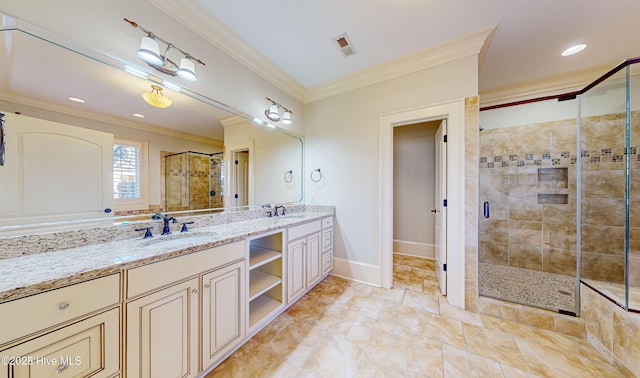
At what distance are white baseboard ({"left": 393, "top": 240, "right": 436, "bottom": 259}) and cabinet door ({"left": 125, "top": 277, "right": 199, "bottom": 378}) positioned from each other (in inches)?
129

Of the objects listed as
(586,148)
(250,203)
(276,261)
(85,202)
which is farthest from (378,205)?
(85,202)

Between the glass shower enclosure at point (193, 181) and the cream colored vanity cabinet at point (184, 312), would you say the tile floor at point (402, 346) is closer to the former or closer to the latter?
the cream colored vanity cabinet at point (184, 312)

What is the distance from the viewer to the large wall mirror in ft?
3.43

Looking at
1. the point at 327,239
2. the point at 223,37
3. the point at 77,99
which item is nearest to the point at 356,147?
the point at 327,239

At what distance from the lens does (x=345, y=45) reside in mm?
2037

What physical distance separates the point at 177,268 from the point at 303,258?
1.24 meters

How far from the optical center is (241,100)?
2.11 metres

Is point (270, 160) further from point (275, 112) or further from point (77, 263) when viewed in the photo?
point (77, 263)

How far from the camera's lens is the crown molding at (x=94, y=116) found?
106cm

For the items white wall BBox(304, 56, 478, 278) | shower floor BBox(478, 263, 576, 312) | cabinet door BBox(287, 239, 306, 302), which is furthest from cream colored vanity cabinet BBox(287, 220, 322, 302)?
shower floor BBox(478, 263, 576, 312)

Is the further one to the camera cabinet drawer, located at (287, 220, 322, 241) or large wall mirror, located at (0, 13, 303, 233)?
cabinet drawer, located at (287, 220, 322, 241)

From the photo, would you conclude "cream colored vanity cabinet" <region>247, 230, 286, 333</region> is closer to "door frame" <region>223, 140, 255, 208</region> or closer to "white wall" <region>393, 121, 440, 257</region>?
"door frame" <region>223, 140, 255, 208</region>

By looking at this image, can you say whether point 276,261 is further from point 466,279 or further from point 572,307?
point 572,307

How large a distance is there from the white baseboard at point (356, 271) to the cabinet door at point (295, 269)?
Result: 2.39 ft
